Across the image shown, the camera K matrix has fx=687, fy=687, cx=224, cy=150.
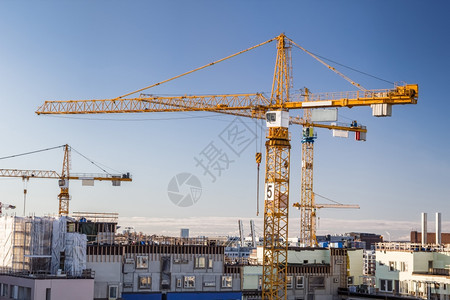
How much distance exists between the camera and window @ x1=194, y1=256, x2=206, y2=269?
90.9 m

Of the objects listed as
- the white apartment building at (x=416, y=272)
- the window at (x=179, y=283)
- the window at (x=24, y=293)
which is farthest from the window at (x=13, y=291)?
the white apartment building at (x=416, y=272)

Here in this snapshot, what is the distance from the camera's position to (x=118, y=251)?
85.5 metres

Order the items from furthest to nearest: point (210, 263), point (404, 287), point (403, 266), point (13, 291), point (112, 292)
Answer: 1. point (403, 266)
2. point (404, 287)
3. point (210, 263)
4. point (112, 292)
5. point (13, 291)

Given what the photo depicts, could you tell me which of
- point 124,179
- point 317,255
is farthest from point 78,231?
point 124,179

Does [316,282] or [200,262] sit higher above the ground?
[200,262]

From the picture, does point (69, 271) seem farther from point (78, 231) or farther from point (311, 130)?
point (311, 130)

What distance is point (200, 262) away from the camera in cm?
9125

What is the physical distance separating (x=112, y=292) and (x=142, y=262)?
19.4 ft

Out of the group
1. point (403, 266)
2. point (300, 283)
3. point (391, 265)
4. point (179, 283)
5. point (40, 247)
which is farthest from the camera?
point (300, 283)

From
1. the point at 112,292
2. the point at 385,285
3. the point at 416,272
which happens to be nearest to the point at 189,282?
the point at 112,292

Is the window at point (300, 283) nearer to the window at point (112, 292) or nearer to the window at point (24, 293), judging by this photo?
the window at point (112, 292)

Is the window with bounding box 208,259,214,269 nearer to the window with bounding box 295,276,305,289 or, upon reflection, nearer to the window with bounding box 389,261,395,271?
the window with bounding box 295,276,305,289

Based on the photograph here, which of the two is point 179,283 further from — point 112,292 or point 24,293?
point 24,293

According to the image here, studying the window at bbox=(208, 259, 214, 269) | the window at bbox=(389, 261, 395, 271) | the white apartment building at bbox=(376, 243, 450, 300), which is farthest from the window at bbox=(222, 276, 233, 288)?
the window at bbox=(389, 261, 395, 271)
